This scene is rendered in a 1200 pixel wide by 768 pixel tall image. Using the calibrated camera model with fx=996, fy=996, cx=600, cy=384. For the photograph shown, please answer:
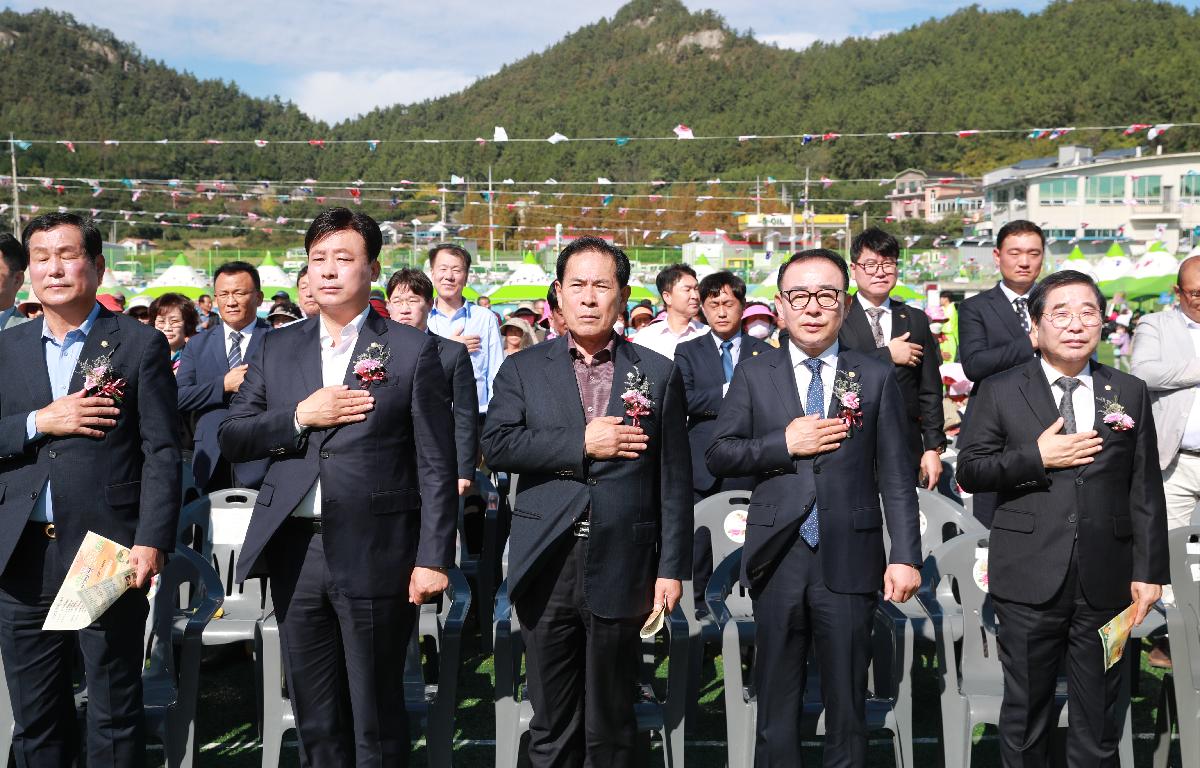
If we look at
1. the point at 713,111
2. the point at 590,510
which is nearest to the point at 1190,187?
the point at 713,111

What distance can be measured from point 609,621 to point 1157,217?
6422 cm

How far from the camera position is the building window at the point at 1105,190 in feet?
192

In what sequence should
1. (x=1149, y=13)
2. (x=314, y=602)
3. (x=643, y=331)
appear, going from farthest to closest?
(x=1149, y=13) → (x=643, y=331) → (x=314, y=602)

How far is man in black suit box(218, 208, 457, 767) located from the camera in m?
2.95

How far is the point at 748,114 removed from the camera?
76.3 m

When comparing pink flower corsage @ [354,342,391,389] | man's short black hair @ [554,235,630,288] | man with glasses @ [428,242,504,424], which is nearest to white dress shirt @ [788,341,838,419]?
man's short black hair @ [554,235,630,288]

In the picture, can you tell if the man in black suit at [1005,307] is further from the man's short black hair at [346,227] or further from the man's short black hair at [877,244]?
the man's short black hair at [346,227]

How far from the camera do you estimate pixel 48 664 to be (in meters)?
3.13

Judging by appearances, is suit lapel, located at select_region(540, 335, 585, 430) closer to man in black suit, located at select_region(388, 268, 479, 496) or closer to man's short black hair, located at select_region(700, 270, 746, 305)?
man in black suit, located at select_region(388, 268, 479, 496)

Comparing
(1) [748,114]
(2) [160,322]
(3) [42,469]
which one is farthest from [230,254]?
(1) [748,114]

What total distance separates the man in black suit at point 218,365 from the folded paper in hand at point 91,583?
1985 mm

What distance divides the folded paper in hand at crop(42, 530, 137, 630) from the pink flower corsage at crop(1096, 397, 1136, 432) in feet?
10.1

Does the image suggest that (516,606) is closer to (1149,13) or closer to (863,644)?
(863,644)

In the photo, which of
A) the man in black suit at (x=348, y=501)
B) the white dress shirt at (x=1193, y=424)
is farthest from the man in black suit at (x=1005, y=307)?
the man in black suit at (x=348, y=501)
